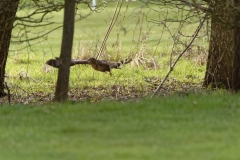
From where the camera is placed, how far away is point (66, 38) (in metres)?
10.5

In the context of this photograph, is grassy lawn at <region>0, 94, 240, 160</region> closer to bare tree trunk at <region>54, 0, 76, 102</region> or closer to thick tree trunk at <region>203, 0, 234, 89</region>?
bare tree trunk at <region>54, 0, 76, 102</region>

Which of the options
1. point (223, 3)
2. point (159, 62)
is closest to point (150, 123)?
point (223, 3)

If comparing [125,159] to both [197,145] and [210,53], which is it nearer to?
[197,145]

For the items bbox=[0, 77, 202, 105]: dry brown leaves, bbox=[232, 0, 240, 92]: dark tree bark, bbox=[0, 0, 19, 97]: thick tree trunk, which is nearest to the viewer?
bbox=[0, 0, 19, 97]: thick tree trunk

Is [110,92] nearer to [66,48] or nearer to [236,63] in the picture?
[236,63]

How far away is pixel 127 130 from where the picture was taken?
8.27 m

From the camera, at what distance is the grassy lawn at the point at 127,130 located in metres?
7.19

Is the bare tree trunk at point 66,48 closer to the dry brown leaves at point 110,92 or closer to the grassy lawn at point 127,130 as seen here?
the grassy lawn at point 127,130

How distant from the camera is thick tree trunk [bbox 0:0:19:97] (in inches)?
450

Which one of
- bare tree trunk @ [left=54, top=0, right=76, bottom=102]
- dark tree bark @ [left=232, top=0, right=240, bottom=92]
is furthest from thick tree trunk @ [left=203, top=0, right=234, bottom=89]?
bare tree trunk @ [left=54, top=0, right=76, bottom=102]

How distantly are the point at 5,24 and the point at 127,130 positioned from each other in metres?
5.08

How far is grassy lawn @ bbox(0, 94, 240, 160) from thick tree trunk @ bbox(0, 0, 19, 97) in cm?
199

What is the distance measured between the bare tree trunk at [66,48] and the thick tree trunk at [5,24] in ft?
3.47

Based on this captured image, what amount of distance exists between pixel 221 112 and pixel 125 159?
2805 millimetres
